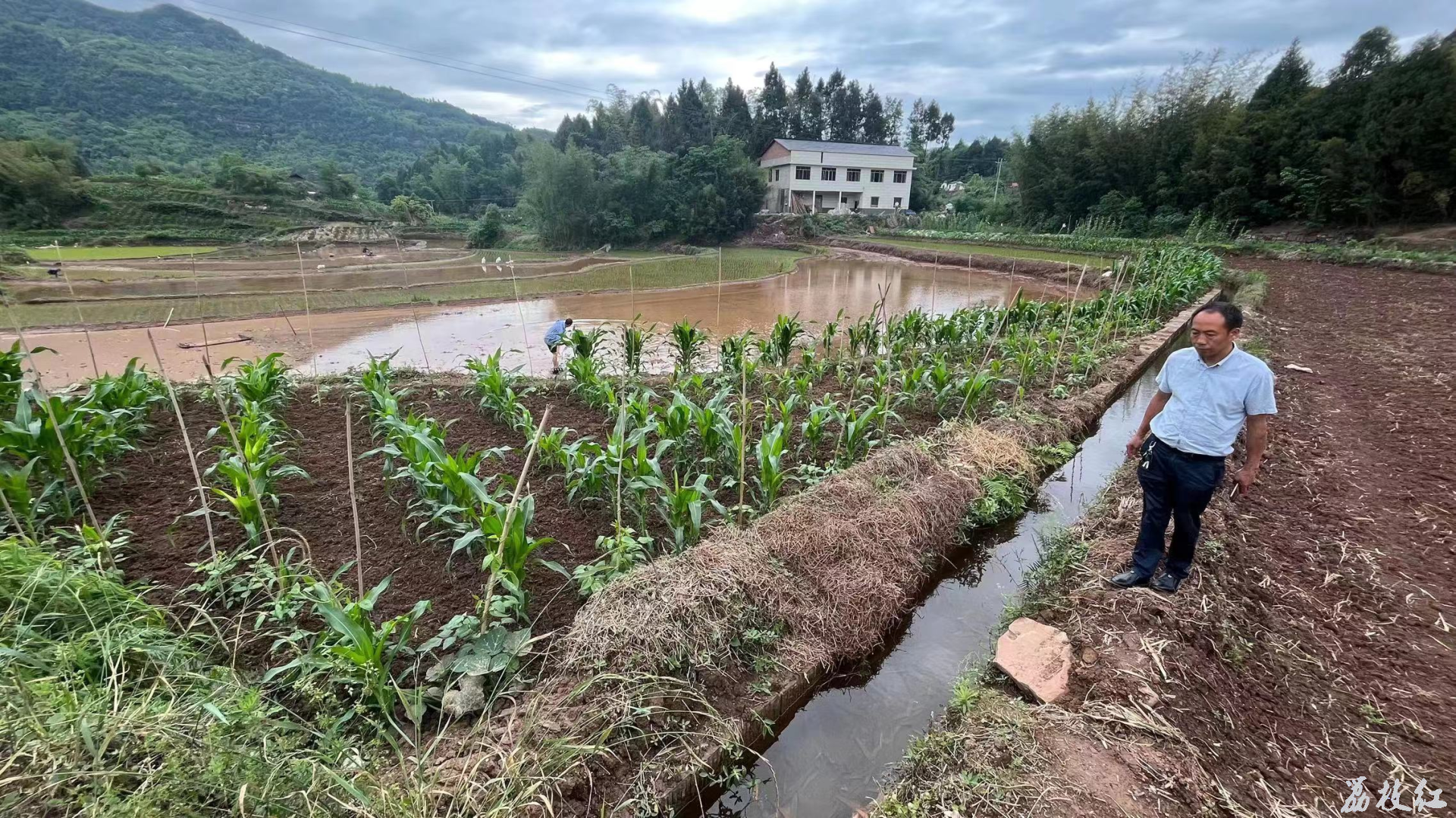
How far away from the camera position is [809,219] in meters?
35.3

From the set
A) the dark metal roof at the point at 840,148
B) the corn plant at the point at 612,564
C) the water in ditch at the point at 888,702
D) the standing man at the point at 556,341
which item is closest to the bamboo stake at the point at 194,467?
the corn plant at the point at 612,564

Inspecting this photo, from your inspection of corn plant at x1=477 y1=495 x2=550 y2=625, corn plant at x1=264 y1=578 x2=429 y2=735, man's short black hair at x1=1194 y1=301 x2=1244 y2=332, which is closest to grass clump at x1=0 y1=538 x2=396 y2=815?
corn plant at x1=264 y1=578 x2=429 y2=735

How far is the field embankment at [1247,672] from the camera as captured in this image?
195 centimetres

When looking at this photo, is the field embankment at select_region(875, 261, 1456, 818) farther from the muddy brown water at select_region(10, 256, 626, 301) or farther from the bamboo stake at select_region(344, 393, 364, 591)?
the muddy brown water at select_region(10, 256, 626, 301)

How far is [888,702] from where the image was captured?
2838 mm

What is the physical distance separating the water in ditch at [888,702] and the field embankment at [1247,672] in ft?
0.85

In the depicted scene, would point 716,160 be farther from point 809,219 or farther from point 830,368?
point 830,368

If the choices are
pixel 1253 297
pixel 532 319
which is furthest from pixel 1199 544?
pixel 532 319

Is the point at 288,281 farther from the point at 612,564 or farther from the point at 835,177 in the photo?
the point at 835,177

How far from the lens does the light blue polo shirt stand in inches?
96.9

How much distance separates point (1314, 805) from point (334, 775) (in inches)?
123

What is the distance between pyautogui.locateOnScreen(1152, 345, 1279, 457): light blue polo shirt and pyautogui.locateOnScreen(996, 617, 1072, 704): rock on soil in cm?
108

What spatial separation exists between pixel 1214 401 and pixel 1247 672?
3.85 feet

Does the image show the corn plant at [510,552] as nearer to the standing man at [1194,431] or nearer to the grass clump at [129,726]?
the grass clump at [129,726]
